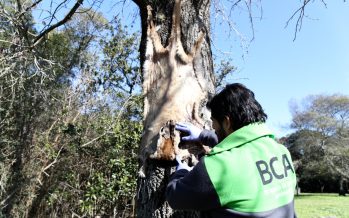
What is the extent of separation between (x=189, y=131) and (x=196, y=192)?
853mm

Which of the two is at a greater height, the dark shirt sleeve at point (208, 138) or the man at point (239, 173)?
the dark shirt sleeve at point (208, 138)

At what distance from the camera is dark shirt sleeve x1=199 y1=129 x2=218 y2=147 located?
8.25 ft

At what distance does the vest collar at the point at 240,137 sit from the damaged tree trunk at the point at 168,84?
2.43 feet

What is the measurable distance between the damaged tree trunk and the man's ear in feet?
2.06

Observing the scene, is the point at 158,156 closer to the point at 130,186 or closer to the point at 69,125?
the point at 130,186

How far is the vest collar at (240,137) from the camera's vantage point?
74.1 inches

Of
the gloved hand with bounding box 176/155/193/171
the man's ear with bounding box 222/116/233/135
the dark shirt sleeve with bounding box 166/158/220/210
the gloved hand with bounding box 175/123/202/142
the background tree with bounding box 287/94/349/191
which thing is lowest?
the dark shirt sleeve with bounding box 166/158/220/210

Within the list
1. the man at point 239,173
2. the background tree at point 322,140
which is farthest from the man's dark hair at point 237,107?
the background tree at point 322,140

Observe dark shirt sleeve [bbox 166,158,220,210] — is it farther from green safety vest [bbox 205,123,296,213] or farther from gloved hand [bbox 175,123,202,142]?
gloved hand [bbox 175,123,202,142]

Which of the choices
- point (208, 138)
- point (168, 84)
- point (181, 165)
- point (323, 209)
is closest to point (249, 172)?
point (181, 165)

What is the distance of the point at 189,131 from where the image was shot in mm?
2633

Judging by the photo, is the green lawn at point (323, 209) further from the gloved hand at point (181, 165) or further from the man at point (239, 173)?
the man at point (239, 173)

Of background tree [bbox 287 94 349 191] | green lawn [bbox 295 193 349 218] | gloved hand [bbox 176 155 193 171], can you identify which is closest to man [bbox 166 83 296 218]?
gloved hand [bbox 176 155 193 171]

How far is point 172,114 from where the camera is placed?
2.75 m
